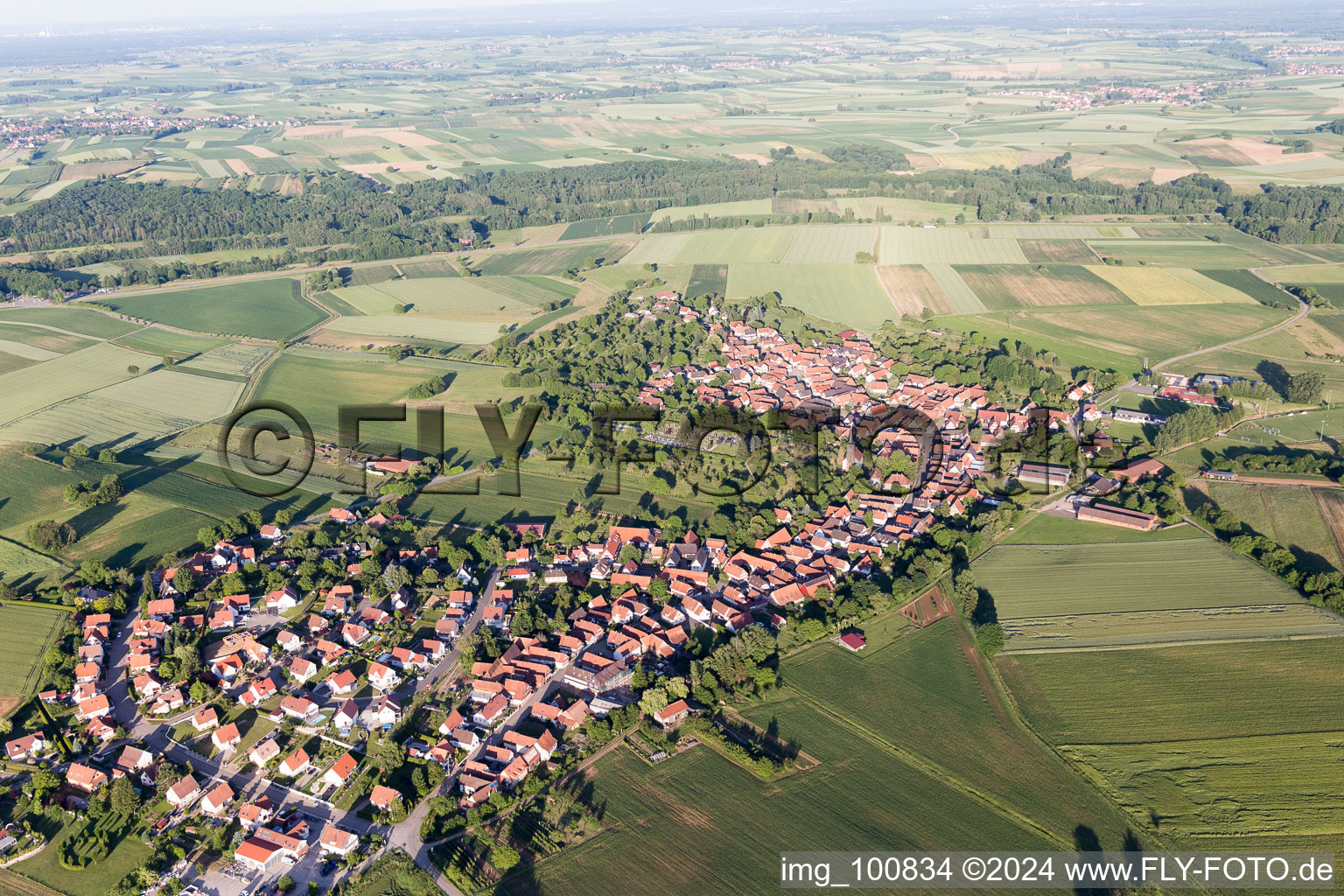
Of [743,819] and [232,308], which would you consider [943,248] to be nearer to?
[232,308]

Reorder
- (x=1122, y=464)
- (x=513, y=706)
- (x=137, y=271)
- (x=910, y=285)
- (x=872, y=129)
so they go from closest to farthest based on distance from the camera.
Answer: (x=513, y=706) < (x=1122, y=464) < (x=910, y=285) < (x=137, y=271) < (x=872, y=129)

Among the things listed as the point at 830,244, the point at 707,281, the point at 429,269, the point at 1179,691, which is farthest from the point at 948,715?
the point at 429,269

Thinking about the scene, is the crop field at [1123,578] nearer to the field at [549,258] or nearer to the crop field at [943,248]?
the crop field at [943,248]

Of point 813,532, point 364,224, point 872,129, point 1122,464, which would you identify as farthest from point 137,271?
point 872,129

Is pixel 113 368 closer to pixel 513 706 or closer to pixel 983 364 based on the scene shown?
pixel 513 706

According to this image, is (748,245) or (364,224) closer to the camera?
(748,245)

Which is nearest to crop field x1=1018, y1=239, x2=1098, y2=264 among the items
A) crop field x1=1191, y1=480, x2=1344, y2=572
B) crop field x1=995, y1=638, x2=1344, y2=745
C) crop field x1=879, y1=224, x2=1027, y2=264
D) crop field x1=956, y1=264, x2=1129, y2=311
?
crop field x1=879, y1=224, x2=1027, y2=264
